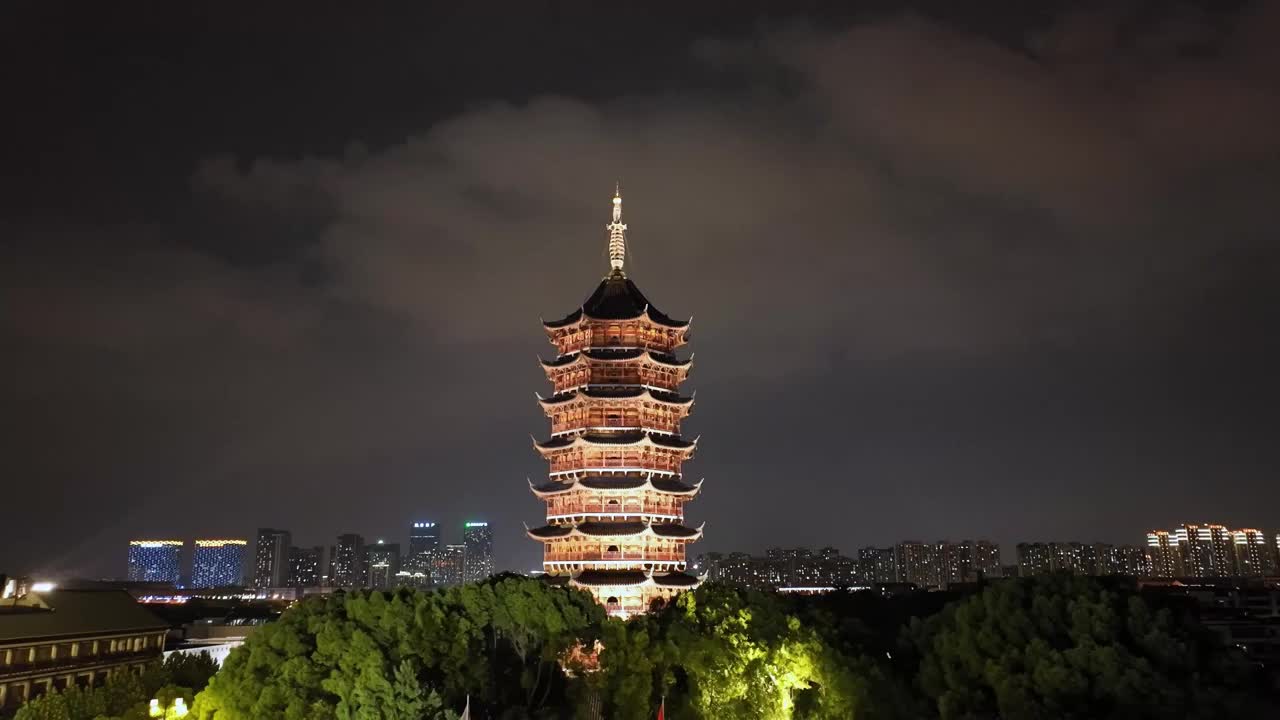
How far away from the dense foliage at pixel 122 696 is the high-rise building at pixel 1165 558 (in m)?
167

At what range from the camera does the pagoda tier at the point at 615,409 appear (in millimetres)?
50156

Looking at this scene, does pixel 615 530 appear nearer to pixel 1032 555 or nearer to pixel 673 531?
pixel 673 531

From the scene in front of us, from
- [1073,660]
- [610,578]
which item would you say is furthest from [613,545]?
[1073,660]

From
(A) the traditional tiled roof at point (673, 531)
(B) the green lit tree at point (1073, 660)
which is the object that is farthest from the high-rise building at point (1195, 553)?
(B) the green lit tree at point (1073, 660)

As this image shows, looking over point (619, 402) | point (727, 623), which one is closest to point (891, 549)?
point (619, 402)

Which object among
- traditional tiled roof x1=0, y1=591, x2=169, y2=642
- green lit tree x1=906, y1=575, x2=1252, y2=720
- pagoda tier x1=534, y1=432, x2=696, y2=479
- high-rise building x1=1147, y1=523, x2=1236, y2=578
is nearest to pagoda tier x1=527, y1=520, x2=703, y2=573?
pagoda tier x1=534, y1=432, x2=696, y2=479

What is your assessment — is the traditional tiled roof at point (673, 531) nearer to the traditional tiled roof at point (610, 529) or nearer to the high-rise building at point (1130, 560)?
the traditional tiled roof at point (610, 529)

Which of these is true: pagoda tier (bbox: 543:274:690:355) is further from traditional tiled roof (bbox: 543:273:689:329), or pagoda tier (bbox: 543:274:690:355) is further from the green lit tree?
the green lit tree

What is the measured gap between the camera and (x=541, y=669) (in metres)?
37.4

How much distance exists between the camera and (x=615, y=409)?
50.6 meters

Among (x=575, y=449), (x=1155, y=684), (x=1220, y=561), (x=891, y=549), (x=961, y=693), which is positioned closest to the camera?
(x=1155, y=684)

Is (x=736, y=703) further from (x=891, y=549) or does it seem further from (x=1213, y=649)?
(x=891, y=549)

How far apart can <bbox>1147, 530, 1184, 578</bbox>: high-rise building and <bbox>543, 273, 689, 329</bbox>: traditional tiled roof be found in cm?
14542

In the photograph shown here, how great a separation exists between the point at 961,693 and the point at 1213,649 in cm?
646
